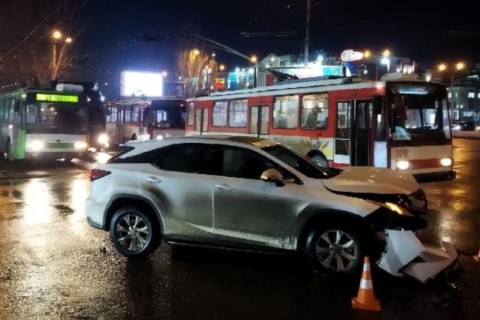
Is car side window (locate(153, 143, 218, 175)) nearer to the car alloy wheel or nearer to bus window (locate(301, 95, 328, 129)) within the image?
the car alloy wheel

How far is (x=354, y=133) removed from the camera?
14750mm

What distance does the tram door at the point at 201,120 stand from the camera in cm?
2234

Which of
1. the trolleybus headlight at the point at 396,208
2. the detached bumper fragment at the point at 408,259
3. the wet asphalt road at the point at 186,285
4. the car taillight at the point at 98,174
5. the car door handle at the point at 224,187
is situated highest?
the car taillight at the point at 98,174

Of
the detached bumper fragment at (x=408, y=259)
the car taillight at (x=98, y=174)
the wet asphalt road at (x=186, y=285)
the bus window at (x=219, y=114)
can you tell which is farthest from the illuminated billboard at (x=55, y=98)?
the detached bumper fragment at (x=408, y=259)

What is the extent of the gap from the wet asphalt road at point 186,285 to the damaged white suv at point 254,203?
328 mm

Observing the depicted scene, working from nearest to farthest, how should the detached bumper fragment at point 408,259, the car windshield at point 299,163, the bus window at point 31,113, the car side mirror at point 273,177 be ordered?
1. the detached bumper fragment at point 408,259
2. the car side mirror at point 273,177
3. the car windshield at point 299,163
4. the bus window at point 31,113

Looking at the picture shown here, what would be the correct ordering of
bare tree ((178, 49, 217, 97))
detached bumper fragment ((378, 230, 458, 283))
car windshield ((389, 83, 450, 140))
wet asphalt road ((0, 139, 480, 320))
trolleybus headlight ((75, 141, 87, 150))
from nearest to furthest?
wet asphalt road ((0, 139, 480, 320))
detached bumper fragment ((378, 230, 458, 283))
car windshield ((389, 83, 450, 140))
trolleybus headlight ((75, 141, 87, 150))
bare tree ((178, 49, 217, 97))

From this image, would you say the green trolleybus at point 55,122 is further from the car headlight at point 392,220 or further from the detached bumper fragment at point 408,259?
the detached bumper fragment at point 408,259

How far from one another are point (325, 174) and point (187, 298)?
2.40 meters

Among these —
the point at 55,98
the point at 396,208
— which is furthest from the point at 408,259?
the point at 55,98

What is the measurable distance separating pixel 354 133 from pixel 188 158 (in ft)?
26.4

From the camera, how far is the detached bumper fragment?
635 cm

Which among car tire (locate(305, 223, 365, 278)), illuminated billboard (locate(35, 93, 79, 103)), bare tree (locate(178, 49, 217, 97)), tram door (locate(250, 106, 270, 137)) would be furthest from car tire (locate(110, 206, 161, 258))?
bare tree (locate(178, 49, 217, 97))

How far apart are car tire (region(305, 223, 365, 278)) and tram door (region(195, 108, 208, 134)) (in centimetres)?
1576
